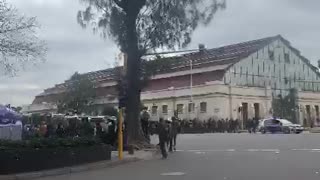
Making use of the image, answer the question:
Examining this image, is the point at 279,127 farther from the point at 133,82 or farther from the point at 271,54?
the point at 271,54

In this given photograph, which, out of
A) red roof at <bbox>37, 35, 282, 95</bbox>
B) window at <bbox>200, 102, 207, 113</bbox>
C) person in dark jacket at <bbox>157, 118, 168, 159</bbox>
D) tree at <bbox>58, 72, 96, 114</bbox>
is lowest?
person in dark jacket at <bbox>157, 118, 168, 159</bbox>

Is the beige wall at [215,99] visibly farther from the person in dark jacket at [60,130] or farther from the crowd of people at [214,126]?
the person in dark jacket at [60,130]

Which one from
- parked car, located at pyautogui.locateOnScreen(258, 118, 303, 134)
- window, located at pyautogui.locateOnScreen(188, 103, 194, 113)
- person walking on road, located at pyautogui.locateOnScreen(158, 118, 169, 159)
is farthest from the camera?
window, located at pyautogui.locateOnScreen(188, 103, 194, 113)

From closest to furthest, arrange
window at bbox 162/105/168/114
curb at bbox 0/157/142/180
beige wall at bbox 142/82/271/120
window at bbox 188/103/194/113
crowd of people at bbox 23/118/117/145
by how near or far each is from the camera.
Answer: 1. curb at bbox 0/157/142/180
2. crowd of people at bbox 23/118/117/145
3. beige wall at bbox 142/82/271/120
4. window at bbox 188/103/194/113
5. window at bbox 162/105/168/114

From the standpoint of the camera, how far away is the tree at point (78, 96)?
87.4m

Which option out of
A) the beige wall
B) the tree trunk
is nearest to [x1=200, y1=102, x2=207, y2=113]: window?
the beige wall

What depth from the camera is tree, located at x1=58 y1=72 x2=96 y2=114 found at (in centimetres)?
8738

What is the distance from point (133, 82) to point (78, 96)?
5897 cm

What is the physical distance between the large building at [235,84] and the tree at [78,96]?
203 cm

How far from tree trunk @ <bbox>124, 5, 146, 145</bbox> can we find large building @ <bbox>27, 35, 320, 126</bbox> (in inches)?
1756

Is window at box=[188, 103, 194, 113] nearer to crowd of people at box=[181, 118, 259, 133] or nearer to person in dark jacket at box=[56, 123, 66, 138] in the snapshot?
crowd of people at box=[181, 118, 259, 133]

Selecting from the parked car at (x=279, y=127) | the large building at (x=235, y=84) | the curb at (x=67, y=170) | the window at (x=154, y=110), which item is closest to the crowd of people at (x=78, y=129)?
the curb at (x=67, y=170)

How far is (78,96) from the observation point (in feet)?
287

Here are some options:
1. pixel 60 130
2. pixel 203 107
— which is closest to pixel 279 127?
pixel 203 107
